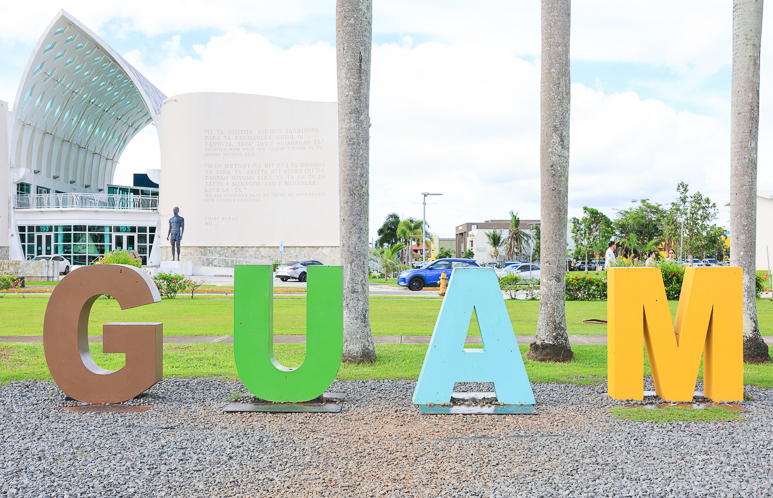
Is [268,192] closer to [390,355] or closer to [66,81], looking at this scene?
[66,81]

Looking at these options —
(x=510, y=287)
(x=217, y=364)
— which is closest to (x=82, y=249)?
(x=510, y=287)

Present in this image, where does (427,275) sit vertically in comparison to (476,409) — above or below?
above

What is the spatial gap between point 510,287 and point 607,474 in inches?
678

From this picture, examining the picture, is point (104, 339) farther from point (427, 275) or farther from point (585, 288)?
point (427, 275)

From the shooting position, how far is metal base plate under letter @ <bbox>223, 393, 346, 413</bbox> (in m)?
5.45

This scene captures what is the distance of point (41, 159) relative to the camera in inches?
1964

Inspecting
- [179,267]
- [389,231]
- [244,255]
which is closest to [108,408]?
[179,267]

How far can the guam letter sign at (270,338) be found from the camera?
5.52 m

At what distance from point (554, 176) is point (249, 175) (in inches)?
1483

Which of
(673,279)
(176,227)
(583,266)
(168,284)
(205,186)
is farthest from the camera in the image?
(583,266)

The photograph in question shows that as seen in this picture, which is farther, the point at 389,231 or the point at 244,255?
the point at 389,231

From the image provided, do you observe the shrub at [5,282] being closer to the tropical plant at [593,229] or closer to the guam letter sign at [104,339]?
the guam letter sign at [104,339]

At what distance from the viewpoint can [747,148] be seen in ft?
26.1

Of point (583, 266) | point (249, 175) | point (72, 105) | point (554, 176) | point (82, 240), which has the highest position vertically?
point (72, 105)
